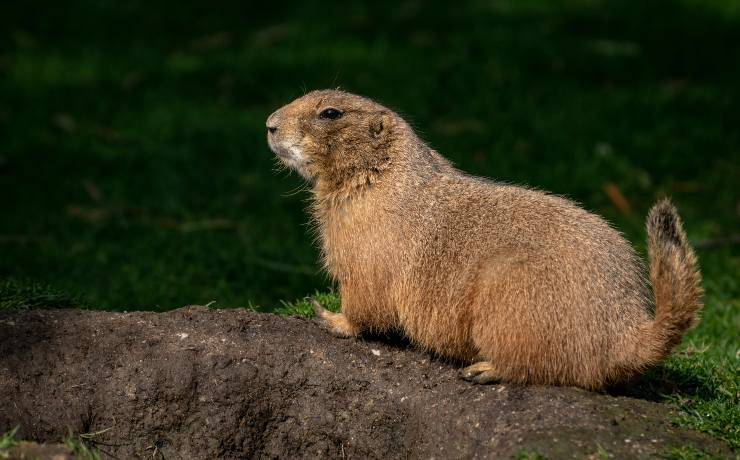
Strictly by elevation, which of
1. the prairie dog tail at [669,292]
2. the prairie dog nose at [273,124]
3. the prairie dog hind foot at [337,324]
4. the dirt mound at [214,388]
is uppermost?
the prairie dog nose at [273,124]

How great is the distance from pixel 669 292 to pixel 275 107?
754cm

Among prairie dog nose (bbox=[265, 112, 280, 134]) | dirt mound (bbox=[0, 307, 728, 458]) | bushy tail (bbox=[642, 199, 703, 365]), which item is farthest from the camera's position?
prairie dog nose (bbox=[265, 112, 280, 134])

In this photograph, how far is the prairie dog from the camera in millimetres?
4945

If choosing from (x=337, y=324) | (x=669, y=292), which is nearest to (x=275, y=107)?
(x=337, y=324)

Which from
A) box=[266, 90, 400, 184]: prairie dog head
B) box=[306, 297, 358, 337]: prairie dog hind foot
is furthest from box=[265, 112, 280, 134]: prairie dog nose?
box=[306, 297, 358, 337]: prairie dog hind foot

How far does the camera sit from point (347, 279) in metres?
5.67

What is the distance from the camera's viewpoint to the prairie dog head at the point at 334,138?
5797mm

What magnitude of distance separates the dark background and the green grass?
3 centimetres

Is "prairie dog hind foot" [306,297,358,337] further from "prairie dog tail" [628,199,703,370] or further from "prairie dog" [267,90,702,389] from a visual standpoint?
"prairie dog tail" [628,199,703,370]

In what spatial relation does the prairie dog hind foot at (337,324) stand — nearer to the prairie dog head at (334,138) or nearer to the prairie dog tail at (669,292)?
the prairie dog head at (334,138)

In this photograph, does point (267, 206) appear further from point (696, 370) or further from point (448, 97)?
point (696, 370)

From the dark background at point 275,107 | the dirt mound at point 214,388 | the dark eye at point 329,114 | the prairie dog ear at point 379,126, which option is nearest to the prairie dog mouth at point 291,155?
the dark eye at point 329,114

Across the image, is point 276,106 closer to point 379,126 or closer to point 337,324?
point 379,126

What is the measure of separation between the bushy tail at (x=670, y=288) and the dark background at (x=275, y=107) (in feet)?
11.6
